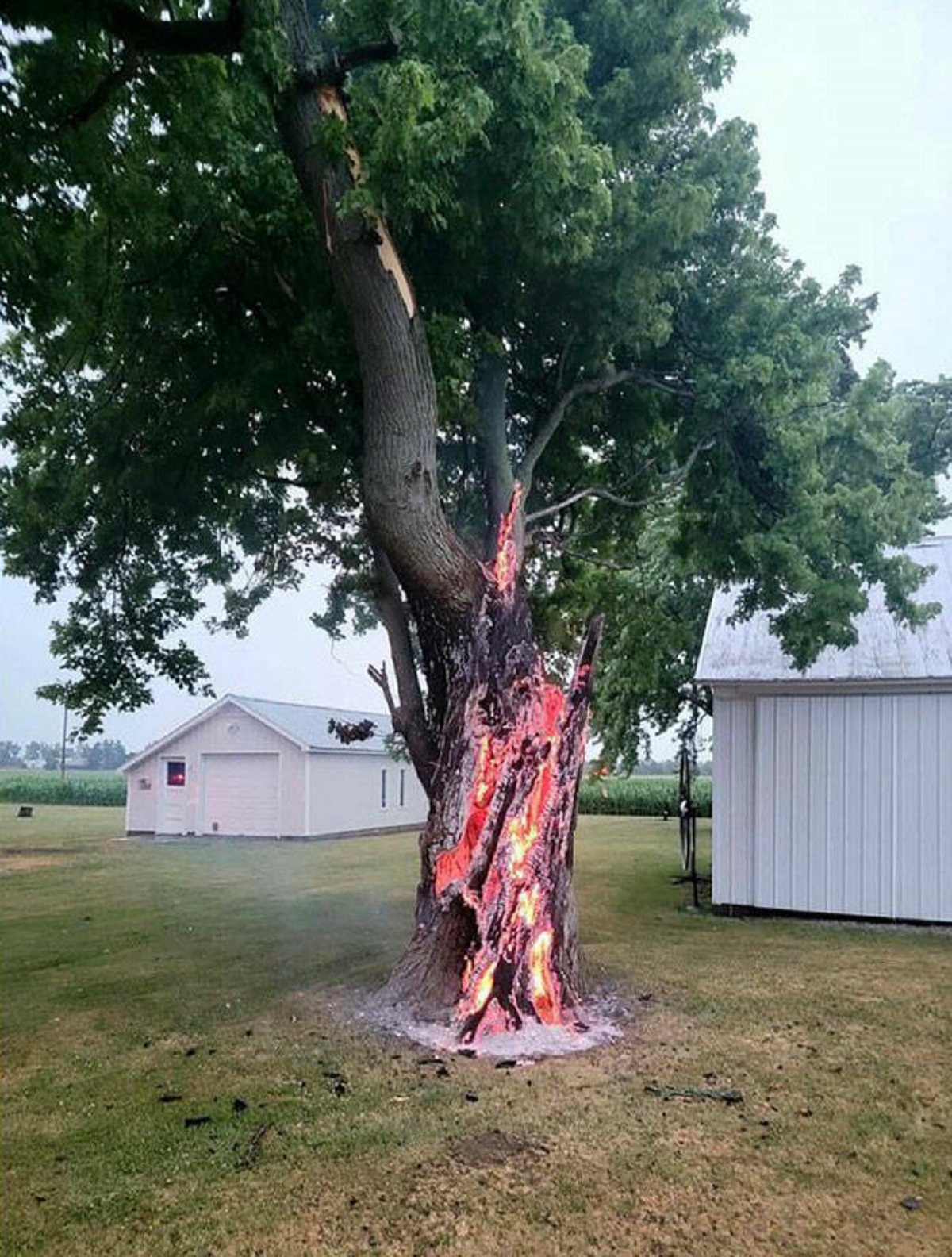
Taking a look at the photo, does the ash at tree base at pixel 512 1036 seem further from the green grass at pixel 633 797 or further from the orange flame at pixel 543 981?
the green grass at pixel 633 797

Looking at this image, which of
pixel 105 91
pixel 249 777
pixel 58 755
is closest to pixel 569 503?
pixel 105 91

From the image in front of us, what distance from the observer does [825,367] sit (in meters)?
7.73

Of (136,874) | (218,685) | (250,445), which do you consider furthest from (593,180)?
(136,874)

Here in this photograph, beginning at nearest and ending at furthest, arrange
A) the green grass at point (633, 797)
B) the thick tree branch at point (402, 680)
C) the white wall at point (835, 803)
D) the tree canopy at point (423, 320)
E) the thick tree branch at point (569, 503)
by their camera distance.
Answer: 1. the tree canopy at point (423, 320)
2. the thick tree branch at point (402, 680)
3. the thick tree branch at point (569, 503)
4. the white wall at point (835, 803)
5. the green grass at point (633, 797)

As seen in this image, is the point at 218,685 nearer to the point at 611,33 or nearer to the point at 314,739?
the point at 611,33

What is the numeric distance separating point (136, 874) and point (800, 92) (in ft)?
49.0

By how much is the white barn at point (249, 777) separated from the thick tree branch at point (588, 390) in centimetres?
1408

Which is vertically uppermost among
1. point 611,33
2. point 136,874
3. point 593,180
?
point 611,33

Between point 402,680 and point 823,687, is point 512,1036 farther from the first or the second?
point 823,687

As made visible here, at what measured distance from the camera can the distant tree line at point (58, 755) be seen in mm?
26828

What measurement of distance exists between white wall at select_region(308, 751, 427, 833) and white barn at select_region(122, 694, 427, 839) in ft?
0.12

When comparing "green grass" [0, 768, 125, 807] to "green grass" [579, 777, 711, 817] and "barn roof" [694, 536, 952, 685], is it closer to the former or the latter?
"green grass" [579, 777, 711, 817]

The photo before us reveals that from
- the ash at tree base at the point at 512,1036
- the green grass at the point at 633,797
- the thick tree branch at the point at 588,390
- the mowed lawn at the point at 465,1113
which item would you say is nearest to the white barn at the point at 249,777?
the green grass at the point at 633,797

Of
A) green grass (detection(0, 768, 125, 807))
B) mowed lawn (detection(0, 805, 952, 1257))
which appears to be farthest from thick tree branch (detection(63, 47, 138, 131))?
green grass (detection(0, 768, 125, 807))
